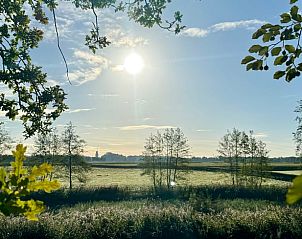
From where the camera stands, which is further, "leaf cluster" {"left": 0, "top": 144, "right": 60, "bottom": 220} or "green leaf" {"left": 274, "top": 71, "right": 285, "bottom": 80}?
"green leaf" {"left": 274, "top": 71, "right": 285, "bottom": 80}

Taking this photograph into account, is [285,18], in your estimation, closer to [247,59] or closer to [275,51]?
[275,51]

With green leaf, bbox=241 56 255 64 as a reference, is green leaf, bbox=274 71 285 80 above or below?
below

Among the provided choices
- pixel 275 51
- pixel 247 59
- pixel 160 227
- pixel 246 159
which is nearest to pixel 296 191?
pixel 247 59

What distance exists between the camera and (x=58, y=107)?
695 cm

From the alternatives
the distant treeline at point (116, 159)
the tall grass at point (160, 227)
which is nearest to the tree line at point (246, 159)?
the distant treeline at point (116, 159)

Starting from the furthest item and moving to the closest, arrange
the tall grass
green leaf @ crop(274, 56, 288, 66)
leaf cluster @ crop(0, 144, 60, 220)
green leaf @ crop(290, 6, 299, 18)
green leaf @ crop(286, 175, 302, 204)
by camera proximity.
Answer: the tall grass, green leaf @ crop(274, 56, 288, 66), green leaf @ crop(290, 6, 299, 18), leaf cluster @ crop(0, 144, 60, 220), green leaf @ crop(286, 175, 302, 204)

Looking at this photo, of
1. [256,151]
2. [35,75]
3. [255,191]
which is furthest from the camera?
[256,151]

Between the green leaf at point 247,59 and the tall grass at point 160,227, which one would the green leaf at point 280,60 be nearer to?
the green leaf at point 247,59

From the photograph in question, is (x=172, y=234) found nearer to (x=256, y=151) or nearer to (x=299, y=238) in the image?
(x=299, y=238)

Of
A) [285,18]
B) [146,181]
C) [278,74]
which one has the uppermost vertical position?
[285,18]

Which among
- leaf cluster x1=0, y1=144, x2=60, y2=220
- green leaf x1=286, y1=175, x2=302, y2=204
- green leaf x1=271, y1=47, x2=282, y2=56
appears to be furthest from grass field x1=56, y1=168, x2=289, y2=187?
green leaf x1=286, y1=175, x2=302, y2=204

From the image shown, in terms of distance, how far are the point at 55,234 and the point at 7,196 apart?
11.0 metres

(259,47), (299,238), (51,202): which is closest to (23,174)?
(259,47)

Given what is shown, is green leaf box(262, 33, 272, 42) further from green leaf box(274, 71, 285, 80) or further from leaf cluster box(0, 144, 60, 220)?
leaf cluster box(0, 144, 60, 220)
